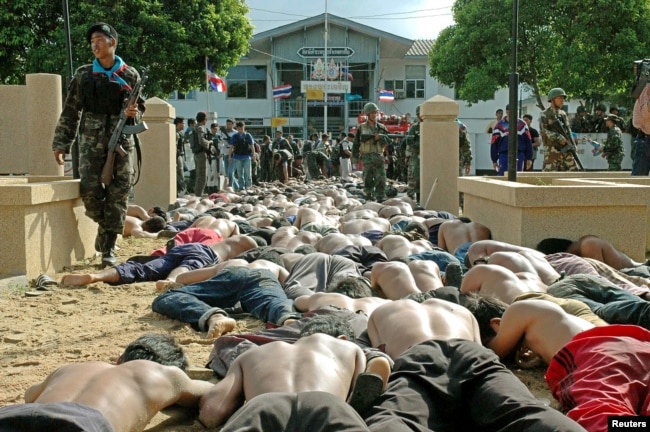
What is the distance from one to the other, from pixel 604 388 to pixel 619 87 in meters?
26.3

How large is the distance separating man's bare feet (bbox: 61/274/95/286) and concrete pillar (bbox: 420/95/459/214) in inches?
280

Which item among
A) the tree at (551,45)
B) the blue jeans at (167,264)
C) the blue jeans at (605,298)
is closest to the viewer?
the blue jeans at (605,298)

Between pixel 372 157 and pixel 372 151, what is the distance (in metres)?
0.13

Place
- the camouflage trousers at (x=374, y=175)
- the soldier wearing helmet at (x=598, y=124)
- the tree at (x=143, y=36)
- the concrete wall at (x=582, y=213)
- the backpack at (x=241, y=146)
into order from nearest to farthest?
1. the concrete wall at (x=582, y=213)
2. the camouflage trousers at (x=374, y=175)
3. the backpack at (x=241, y=146)
4. the tree at (x=143, y=36)
5. the soldier wearing helmet at (x=598, y=124)

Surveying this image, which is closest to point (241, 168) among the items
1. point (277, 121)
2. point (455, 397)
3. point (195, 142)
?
point (195, 142)

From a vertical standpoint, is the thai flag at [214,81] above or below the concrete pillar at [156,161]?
above

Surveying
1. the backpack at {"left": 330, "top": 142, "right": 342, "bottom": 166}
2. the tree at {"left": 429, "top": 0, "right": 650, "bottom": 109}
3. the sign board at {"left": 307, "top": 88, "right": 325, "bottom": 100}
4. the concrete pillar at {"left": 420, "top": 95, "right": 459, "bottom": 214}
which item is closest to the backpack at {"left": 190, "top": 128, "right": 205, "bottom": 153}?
the concrete pillar at {"left": 420, "top": 95, "right": 459, "bottom": 214}

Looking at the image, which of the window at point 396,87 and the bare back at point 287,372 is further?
the window at point 396,87

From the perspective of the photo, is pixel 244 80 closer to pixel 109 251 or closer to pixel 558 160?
pixel 558 160

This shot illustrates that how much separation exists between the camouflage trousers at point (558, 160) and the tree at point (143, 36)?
→ 12.7 metres

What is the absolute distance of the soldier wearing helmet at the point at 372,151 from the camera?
1440 centimetres

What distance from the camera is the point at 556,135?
1296cm
